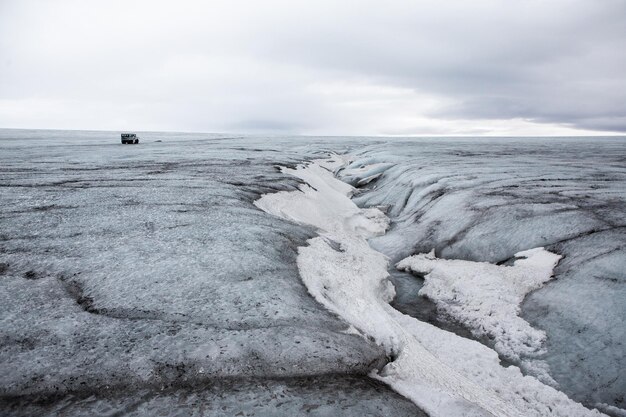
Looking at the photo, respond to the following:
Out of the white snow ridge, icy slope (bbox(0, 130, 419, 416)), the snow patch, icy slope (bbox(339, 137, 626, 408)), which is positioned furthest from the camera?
the snow patch

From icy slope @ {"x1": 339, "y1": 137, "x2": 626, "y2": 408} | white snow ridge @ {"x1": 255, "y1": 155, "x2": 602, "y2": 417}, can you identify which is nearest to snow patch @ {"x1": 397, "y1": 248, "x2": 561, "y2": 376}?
white snow ridge @ {"x1": 255, "y1": 155, "x2": 602, "y2": 417}

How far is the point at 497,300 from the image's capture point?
461 centimetres

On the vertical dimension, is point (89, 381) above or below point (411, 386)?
above

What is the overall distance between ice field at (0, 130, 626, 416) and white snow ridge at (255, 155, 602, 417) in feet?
0.07

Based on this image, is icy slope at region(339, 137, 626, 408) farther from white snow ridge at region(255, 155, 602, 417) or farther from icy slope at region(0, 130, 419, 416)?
icy slope at region(0, 130, 419, 416)

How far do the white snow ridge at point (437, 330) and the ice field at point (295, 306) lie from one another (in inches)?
0.9

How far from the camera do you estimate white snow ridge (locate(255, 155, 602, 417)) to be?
2672 mm

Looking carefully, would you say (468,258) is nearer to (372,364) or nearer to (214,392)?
(372,364)

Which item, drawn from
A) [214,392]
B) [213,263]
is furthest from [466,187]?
[214,392]

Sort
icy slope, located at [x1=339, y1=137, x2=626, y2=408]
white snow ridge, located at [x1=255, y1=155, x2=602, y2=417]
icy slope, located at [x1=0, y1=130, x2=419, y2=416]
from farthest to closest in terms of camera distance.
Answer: icy slope, located at [x1=339, y1=137, x2=626, y2=408] → white snow ridge, located at [x1=255, y1=155, x2=602, y2=417] → icy slope, located at [x1=0, y1=130, x2=419, y2=416]

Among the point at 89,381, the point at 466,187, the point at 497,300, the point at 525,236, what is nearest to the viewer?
the point at 89,381

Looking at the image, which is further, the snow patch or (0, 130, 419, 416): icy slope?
the snow patch

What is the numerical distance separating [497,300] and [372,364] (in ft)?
8.74

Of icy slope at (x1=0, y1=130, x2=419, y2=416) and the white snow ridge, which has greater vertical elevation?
icy slope at (x1=0, y1=130, x2=419, y2=416)
